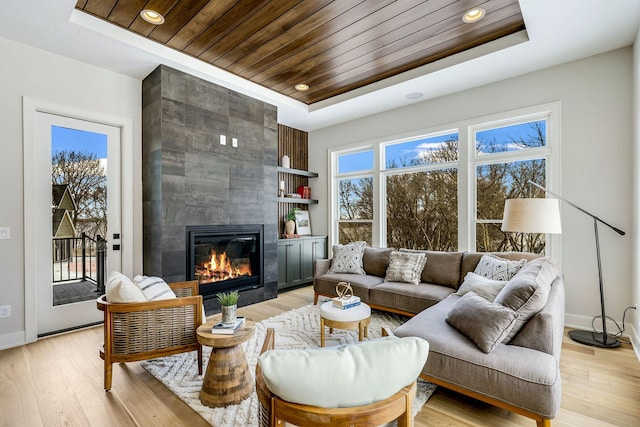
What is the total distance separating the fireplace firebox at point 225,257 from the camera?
3846 millimetres

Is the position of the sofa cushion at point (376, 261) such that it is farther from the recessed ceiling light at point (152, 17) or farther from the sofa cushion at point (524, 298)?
the recessed ceiling light at point (152, 17)

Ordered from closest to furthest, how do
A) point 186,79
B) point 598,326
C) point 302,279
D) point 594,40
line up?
1. point 594,40
2. point 598,326
3. point 186,79
4. point 302,279

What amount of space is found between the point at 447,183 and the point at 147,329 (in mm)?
4072

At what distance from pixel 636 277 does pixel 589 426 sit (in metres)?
1.93

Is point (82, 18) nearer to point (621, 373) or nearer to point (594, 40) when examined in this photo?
point (594, 40)

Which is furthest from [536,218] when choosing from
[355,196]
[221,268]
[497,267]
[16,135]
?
[16,135]

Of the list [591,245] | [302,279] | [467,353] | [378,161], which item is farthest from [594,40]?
[302,279]

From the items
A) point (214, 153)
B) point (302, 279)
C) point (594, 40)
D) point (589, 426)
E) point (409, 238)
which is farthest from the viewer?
point (302, 279)

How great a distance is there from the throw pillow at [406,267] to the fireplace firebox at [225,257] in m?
1.91

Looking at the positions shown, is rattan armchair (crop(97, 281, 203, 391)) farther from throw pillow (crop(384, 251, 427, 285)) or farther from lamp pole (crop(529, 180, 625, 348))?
lamp pole (crop(529, 180, 625, 348))

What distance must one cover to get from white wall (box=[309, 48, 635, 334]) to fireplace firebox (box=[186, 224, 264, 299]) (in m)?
3.84

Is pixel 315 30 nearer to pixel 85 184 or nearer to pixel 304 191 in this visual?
pixel 85 184

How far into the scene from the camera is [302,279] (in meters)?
5.35

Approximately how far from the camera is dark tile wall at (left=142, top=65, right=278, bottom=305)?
3527mm
